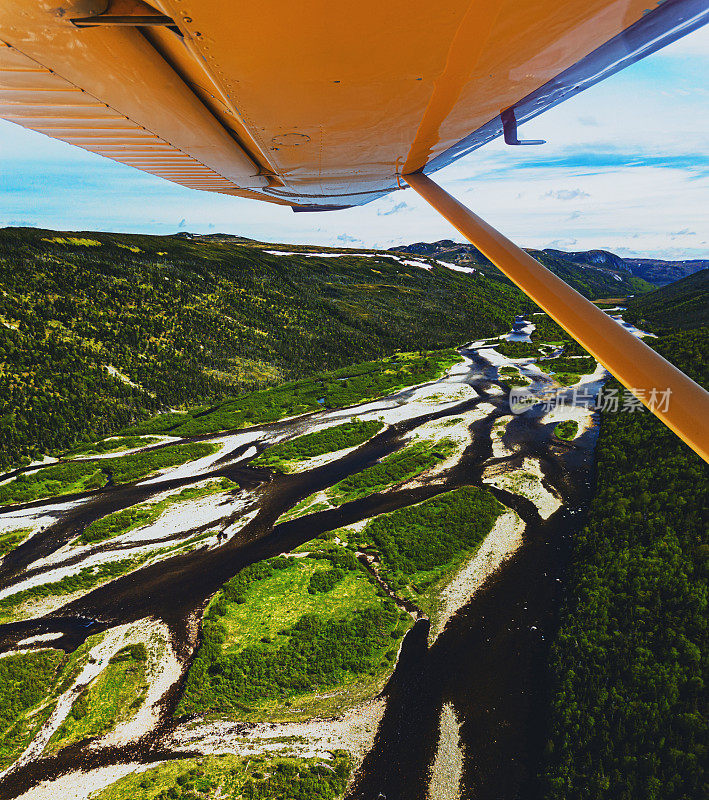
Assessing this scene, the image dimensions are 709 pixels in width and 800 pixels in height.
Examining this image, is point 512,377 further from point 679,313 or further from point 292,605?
point 679,313

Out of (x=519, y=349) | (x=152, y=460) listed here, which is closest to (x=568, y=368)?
(x=519, y=349)

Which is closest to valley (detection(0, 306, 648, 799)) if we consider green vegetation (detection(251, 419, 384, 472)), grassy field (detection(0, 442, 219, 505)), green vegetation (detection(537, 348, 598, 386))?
green vegetation (detection(251, 419, 384, 472))

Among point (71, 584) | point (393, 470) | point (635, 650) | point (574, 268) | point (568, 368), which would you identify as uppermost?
point (574, 268)

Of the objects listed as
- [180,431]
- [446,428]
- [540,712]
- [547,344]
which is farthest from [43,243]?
[547,344]

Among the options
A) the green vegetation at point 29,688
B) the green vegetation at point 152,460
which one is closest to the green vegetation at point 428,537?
the green vegetation at point 29,688

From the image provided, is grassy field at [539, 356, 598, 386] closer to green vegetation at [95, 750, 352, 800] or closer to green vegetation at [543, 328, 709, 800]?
green vegetation at [543, 328, 709, 800]

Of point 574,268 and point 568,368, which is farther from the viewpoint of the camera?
point 574,268

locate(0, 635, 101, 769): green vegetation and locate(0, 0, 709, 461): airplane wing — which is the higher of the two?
locate(0, 0, 709, 461): airplane wing

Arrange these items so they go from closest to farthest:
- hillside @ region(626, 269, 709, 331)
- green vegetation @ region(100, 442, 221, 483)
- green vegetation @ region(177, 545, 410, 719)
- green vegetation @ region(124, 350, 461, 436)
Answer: green vegetation @ region(177, 545, 410, 719) < green vegetation @ region(100, 442, 221, 483) < green vegetation @ region(124, 350, 461, 436) < hillside @ region(626, 269, 709, 331)
